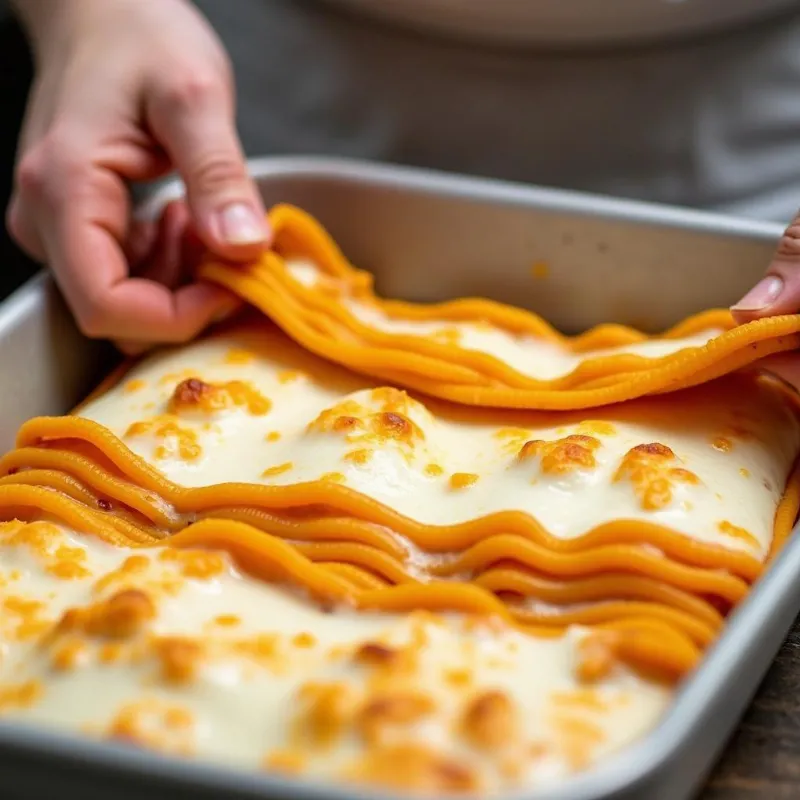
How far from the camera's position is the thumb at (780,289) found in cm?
132

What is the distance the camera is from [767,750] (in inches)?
42.4

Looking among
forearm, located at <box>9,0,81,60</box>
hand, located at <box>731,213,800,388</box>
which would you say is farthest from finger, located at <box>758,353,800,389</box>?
forearm, located at <box>9,0,81,60</box>

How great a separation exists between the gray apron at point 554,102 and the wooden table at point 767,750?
87 centimetres

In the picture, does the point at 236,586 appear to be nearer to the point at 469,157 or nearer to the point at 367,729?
the point at 367,729

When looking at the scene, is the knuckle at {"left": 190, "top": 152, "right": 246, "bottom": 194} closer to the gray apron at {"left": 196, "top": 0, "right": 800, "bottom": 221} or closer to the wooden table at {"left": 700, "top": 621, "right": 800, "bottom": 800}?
the gray apron at {"left": 196, "top": 0, "right": 800, "bottom": 221}

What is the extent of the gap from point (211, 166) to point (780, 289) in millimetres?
652

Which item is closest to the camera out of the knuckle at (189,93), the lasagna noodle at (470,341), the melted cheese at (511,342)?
the lasagna noodle at (470,341)

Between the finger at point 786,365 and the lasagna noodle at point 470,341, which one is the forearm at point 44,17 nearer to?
the lasagna noodle at point 470,341

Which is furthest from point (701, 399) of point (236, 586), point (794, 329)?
point (236, 586)

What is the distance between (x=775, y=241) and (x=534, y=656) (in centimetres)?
74

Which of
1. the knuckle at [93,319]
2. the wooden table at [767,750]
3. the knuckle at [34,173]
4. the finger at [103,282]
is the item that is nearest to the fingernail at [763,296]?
the wooden table at [767,750]

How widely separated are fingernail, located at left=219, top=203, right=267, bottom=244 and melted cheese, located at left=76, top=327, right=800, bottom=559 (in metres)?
0.14

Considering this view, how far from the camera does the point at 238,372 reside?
1453 mm

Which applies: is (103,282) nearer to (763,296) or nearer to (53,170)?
(53,170)
